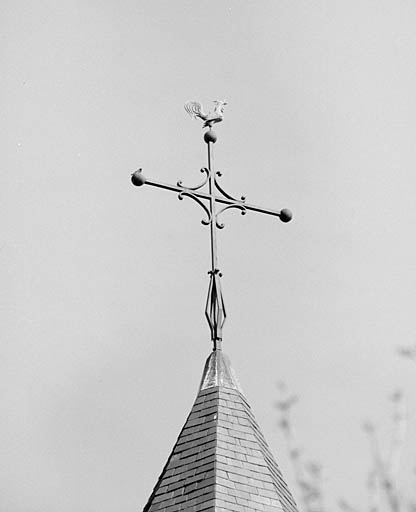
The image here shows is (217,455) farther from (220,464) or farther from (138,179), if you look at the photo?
(138,179)

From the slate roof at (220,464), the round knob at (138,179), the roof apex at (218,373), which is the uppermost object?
the round knob at (138,179)

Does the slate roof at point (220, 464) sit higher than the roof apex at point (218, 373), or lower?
lower

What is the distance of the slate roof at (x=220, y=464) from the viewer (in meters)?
13.9

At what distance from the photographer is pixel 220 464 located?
1423 centimetres

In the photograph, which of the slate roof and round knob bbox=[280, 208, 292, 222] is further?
round knob bbox=[280, 208, 292, 222]

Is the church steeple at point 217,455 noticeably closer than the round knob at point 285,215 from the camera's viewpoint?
Yes

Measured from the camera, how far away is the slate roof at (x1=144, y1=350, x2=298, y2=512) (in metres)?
13.9

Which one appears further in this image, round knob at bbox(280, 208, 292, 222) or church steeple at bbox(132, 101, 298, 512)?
round knob at bbox(280, 208, 292, 222)

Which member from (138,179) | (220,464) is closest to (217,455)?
(220,464)

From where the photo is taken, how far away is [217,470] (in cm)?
1413

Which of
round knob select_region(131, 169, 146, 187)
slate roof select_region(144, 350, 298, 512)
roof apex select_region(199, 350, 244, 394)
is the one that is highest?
round knob select_region(131, 169, 146, 187)

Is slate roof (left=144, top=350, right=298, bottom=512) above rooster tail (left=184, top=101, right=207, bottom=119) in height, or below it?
below

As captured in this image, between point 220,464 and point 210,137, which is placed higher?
point 210,137

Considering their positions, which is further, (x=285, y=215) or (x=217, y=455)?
(x=285, y=215)
